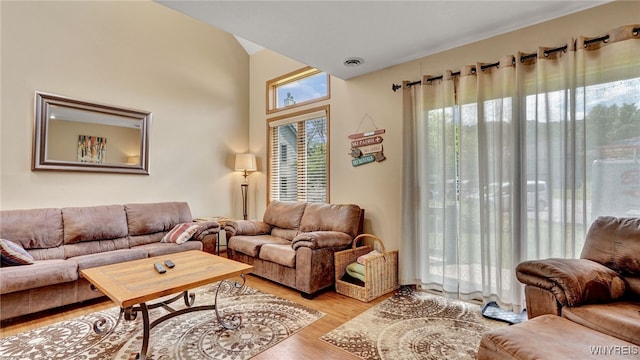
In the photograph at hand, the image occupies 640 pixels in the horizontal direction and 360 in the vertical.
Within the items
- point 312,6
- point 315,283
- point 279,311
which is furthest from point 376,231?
point 312,6

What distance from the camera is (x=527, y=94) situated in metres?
2.52

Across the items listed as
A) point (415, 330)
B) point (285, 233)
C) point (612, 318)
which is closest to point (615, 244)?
point (612, 318)

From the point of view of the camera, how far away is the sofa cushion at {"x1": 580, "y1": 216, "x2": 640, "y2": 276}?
185 centimetres

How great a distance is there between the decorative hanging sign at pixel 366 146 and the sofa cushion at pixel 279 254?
1.36 meters

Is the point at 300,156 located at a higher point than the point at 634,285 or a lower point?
higher

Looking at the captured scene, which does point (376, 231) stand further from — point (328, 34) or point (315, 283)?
point (328, 34)

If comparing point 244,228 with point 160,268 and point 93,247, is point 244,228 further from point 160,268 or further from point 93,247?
point 160,268

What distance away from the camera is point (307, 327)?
2.36 metres

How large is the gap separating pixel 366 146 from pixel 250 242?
5.88 feet

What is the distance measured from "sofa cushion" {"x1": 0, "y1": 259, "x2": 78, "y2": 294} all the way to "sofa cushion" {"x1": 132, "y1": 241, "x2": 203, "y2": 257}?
Answer: 0.69 m

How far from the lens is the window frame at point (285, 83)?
4288mm

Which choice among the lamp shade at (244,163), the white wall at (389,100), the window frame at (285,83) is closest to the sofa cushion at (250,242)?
the white wall at (389,100)

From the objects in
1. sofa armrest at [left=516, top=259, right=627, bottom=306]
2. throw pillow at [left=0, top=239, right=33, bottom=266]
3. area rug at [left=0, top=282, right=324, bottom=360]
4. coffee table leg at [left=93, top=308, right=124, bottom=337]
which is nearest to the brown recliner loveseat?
sofa armrest at [left=516, top=259, right=627, bottom=306]

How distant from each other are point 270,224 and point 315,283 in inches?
58.9
